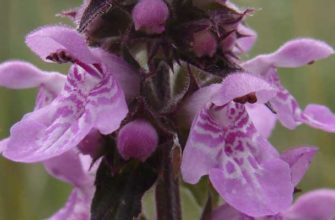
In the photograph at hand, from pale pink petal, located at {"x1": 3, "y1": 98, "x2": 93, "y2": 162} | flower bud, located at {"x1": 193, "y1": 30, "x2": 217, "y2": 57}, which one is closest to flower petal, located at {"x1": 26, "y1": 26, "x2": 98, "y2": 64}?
pale pink petal, located at {"x1": 3, "y1": 98, "x2": 93, "y2": 162}

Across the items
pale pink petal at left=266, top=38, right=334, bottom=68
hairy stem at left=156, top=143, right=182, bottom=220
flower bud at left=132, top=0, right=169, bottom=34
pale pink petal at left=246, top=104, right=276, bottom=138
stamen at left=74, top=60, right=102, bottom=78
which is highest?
flower bud at left=132, top=0, right=169, bottom=34

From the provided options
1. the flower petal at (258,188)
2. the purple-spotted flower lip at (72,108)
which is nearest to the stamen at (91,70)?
the purple-spotted flower lip at (72,108)

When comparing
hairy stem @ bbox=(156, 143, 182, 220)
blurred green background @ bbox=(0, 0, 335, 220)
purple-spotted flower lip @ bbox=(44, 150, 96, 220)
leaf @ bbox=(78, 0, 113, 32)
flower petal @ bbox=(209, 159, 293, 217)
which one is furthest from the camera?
blurred green background @ bbox=(0, 0, 335, 220)

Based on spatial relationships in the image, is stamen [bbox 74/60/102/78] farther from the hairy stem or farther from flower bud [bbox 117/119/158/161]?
the hairy stem

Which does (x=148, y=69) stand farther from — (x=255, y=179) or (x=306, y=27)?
(x=306, y=27)

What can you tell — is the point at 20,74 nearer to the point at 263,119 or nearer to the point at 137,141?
the point at 137,141

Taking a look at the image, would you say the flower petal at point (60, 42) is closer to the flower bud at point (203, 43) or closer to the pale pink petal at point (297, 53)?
the flower bud at point (203, 43)
